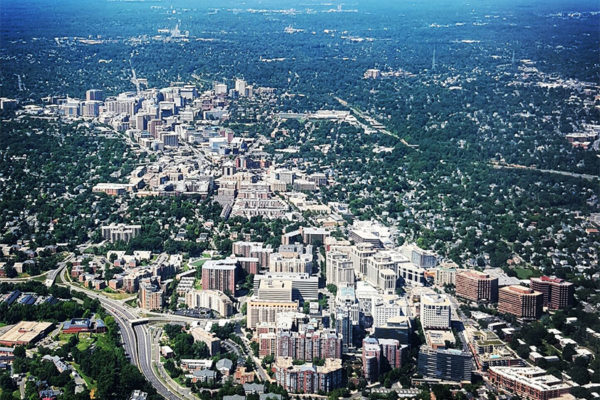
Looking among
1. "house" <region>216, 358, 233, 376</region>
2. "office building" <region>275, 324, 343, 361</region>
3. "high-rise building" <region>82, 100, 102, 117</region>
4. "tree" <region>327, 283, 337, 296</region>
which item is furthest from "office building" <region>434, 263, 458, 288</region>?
"high-rise building" <region>82, 100, 102, 117</region>

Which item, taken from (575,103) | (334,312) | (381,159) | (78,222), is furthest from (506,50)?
(334,312)

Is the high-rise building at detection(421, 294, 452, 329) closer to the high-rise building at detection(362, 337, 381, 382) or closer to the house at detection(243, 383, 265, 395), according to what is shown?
the high-rise building at detection(362, 337, 381, 382)

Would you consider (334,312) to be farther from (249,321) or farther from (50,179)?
(50,179)

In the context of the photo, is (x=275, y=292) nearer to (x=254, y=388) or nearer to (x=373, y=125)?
(x=254, y=388)

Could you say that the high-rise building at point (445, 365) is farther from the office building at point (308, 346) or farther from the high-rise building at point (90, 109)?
the high-rise building at point (90, 109)

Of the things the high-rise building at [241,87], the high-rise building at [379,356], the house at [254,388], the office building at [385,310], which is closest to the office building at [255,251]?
the office building at [385,310]

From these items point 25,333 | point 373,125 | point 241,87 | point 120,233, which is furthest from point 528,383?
point 241,87

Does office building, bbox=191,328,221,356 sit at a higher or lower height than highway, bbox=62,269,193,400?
higher
